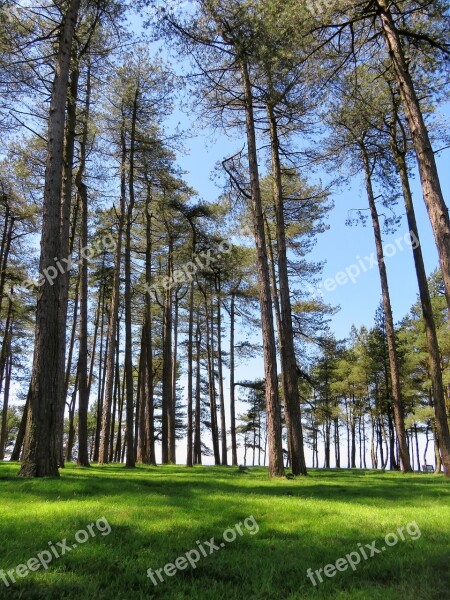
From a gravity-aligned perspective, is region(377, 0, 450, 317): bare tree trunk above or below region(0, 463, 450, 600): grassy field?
above

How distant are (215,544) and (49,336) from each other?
519 centimetres

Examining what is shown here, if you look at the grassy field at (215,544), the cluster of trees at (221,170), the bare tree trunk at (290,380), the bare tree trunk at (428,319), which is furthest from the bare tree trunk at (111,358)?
the bare tree trunk at (428,319)

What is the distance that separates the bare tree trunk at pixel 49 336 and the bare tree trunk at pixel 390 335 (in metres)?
11.1

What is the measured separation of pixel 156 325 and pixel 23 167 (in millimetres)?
14500

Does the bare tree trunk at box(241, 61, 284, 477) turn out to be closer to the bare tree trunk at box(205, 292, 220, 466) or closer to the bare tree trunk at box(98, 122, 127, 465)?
the bare tree trunk at box(98, 122, 127, 465)

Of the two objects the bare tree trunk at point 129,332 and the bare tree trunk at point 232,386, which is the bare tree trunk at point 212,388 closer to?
the bare tree trunk at point 232,386

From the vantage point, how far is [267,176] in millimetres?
17938

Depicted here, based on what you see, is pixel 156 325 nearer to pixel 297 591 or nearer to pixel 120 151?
pixel 120 151

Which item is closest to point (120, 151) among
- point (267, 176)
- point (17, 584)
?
point (267, 176)

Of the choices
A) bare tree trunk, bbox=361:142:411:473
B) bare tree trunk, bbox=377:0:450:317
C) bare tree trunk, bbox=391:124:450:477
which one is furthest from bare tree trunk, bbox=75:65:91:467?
bare tree trunk, bbox=391:124:450:477

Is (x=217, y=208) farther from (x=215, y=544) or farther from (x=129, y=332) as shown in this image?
(x=215, y=544)

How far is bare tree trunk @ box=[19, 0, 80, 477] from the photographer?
776cm

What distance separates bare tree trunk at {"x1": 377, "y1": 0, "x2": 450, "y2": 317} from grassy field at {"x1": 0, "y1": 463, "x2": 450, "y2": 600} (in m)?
3.69

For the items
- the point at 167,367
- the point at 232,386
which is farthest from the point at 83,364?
the point at 232,386
